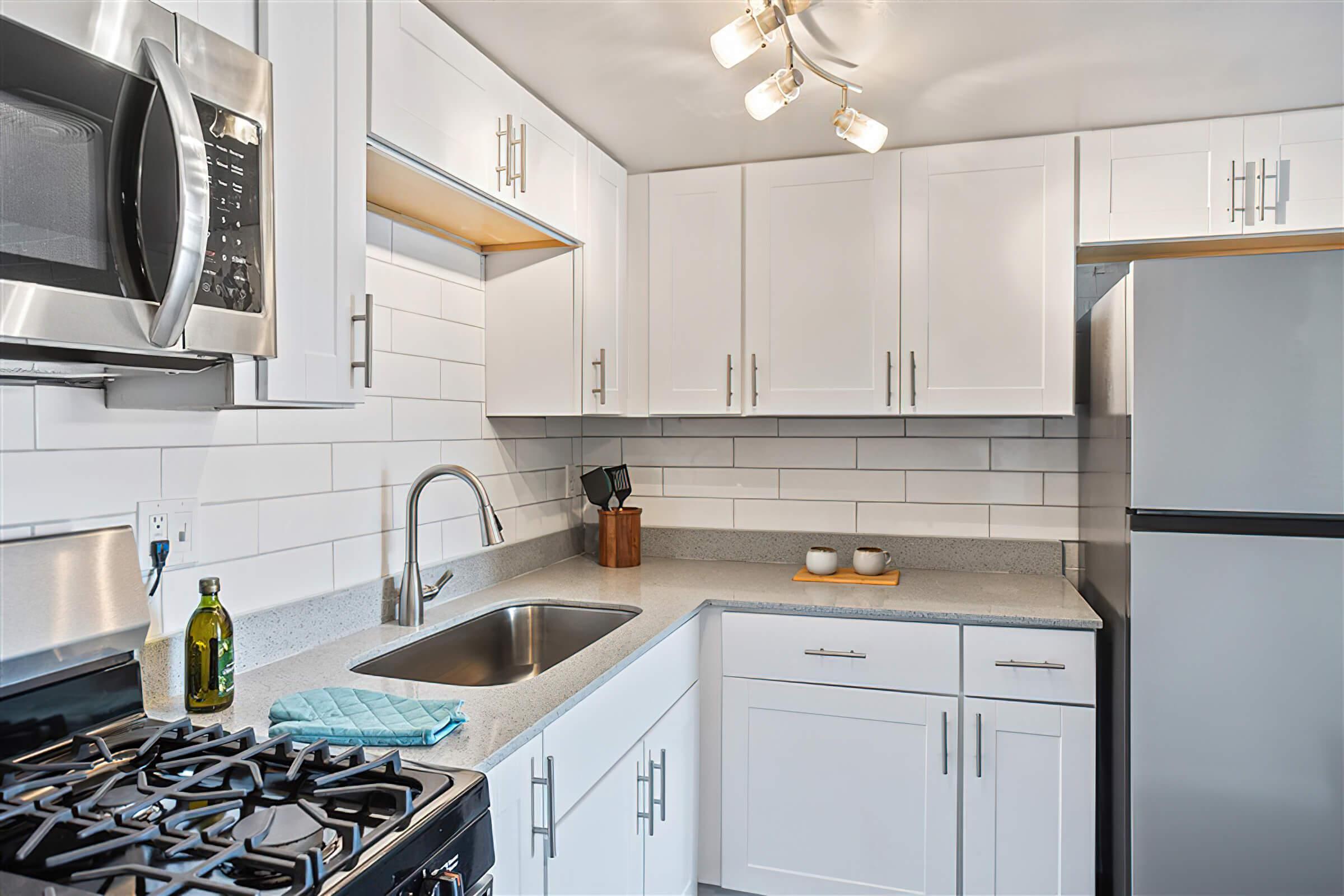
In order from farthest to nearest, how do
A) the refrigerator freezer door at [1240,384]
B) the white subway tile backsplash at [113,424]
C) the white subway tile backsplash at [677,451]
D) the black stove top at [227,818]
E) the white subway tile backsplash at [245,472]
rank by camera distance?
the white subway tile backsplash at [677,451], the refrigerator freezer door at [1240,384], the white subway tile backsplash at [245,472], the white subway tile backsplash at [113,424], the black stove top at [227,818]

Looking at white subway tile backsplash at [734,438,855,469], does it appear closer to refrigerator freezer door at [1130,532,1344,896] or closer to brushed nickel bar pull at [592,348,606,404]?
brushed nickel bar pull at [592,348,606,404]

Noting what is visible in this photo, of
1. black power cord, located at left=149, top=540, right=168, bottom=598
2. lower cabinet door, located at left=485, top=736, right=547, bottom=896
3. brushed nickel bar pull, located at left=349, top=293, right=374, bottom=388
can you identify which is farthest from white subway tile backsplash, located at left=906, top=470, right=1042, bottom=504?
black power cord, located at left=149, top=540, right=168, bottom=598

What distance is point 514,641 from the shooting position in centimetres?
231

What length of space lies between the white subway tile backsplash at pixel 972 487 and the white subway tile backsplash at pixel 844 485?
43 millimetres

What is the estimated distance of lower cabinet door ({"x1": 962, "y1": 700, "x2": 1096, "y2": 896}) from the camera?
7.04 ft

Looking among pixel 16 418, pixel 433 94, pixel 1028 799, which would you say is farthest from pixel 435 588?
pixel 1028 799

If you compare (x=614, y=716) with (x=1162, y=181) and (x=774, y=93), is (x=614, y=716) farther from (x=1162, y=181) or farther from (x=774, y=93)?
(x=1162, y=181)

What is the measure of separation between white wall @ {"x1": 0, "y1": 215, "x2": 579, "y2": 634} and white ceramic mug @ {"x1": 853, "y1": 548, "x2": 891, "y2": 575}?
1.04 m

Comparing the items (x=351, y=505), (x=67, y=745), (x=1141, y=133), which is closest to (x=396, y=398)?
(x=351, y=505)

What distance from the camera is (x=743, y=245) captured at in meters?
2.69

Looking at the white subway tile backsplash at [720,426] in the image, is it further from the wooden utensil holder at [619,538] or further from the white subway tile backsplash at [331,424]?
the white subway tile backsplash at [331,424]

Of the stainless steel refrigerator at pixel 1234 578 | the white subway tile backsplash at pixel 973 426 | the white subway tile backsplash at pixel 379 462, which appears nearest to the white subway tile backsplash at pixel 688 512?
the white subway tile backsplash at pixel 973 426

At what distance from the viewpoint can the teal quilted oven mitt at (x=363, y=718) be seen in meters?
1.27

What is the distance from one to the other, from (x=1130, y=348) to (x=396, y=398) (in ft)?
5.86
